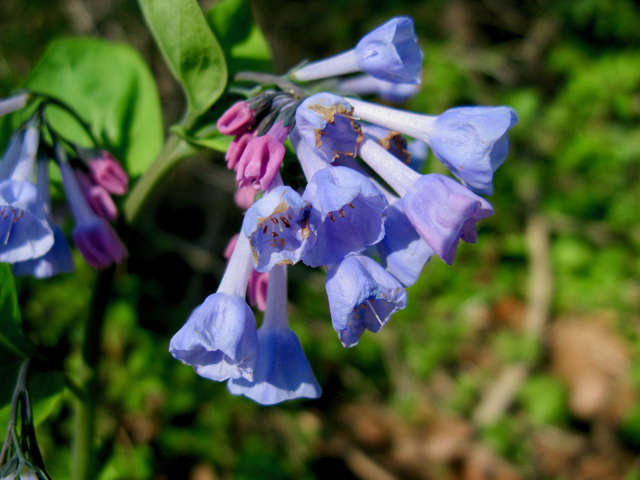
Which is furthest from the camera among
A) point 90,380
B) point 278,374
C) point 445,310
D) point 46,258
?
point 445,310

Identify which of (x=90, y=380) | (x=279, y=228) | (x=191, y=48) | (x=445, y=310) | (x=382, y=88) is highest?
(x=191, y=48)

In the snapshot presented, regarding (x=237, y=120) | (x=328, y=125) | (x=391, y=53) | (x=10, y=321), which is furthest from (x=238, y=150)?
(x=10, y=321)

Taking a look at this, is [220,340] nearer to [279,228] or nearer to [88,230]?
[279,228]

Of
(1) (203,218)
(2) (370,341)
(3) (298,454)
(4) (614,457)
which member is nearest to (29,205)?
(3) (298,454)

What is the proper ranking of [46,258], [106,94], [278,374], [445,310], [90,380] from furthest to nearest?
[445,310] → [106,94] → [90,380] → [46,258] → [278,374]

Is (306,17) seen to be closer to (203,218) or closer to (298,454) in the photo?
(203,218)

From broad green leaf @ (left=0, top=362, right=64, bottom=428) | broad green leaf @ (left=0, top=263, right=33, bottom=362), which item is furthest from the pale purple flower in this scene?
broad green leaf @ (left=0, top=362, right=64, bottom=428)

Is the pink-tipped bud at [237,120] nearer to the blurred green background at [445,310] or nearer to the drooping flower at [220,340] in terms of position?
the drooping flower at [220,340]
